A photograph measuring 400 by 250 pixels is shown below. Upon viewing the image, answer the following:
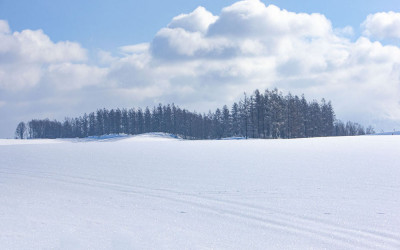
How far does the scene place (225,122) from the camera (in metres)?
100

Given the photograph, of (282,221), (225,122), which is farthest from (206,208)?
(225,122)

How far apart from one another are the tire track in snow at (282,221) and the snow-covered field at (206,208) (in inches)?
0.6

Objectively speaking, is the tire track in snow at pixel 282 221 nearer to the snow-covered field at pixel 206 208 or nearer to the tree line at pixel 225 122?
the snow-covered field at pixel 206 208

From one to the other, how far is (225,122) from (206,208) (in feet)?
309

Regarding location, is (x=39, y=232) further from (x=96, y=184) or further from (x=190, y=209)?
(x=96, y=184)

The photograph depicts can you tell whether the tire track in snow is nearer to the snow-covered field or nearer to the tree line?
the snow-covered field

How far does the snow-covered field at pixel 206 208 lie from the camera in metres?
4.80

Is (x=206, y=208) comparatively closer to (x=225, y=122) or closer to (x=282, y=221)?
(x=282, y=221)

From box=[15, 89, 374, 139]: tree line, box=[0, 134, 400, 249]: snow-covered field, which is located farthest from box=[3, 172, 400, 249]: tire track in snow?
box=[15, 89, 374, 139]: tree line

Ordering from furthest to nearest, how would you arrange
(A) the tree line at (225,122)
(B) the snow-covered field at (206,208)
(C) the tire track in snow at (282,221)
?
(A) the tree line at (225,122) < (B) the snow-covered field at (206,208) < (C) the tire track in snow at (282,221)

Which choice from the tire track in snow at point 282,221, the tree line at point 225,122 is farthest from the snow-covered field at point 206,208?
the tree line at point 225,122

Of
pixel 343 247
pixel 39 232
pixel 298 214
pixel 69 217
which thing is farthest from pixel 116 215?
pixel 343 247

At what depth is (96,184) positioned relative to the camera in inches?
372

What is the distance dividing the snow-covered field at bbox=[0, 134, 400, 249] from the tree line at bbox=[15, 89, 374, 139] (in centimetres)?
6171
